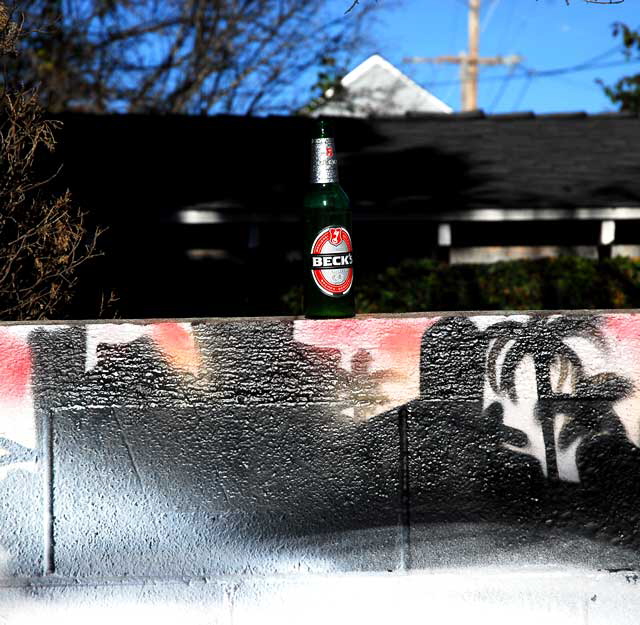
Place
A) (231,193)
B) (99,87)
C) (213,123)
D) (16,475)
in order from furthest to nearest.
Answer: (99,87)
(213,123)
(231,193)
(16,475)

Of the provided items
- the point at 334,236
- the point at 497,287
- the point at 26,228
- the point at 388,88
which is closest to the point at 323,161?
the point at 334,236

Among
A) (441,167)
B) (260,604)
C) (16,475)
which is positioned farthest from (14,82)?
(441,167)

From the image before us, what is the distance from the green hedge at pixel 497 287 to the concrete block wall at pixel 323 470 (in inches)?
228

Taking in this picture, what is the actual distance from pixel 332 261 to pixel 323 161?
0.35m

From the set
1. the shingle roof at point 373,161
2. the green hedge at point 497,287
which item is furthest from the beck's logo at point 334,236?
the shingle roof at point 373,161

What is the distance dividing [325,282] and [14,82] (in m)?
1.64

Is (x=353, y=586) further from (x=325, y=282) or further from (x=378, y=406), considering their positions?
(x=325, y=282)

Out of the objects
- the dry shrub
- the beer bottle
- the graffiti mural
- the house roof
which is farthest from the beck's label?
the house roof

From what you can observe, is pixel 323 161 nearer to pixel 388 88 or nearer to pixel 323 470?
pixel 323 470

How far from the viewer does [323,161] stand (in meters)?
3.07

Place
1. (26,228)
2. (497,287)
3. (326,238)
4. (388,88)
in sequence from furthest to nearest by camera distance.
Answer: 1. (388,88)
2. (497,287)
3. (26,228)
4. (326,238)

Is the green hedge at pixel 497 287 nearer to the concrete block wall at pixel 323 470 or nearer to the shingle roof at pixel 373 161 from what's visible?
the shingle roof at pixel 373 161

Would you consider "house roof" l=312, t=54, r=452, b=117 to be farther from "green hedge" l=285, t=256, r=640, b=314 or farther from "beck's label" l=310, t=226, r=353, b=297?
"beck's label" l=310, t=226, r=353, b=297

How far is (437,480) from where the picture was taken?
3105mm
